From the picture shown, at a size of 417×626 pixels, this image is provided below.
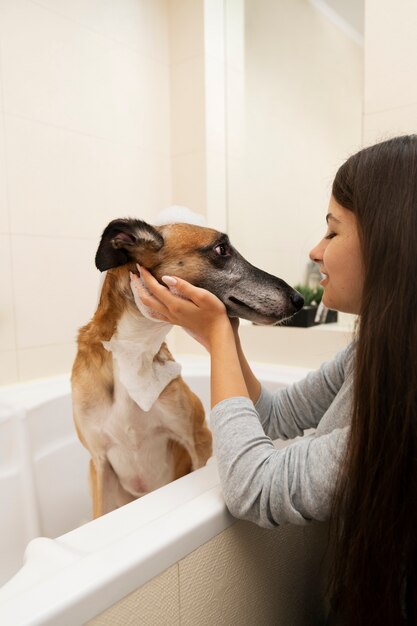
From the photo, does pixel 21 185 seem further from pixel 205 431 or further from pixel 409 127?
pixel 409 127

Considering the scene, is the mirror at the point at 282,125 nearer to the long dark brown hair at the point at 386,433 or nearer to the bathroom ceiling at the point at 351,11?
the bathroom ceiling at the point at 351,11

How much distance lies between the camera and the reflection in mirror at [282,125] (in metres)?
2.12

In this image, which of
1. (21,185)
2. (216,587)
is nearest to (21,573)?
(216,587)

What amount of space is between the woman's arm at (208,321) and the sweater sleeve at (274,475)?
7 centimetres

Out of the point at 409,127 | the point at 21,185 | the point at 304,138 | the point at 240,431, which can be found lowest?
the point at 240,431

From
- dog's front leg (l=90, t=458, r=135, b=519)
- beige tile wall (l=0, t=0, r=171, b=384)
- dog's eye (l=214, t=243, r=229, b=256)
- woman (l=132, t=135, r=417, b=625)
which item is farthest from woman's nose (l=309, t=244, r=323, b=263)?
beige tile wall (l=0, t=0, r=171, b=384)

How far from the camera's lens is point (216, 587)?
627 millimetres

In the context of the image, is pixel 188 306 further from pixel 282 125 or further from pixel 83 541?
pixel 282 125

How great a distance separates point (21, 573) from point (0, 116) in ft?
4.71

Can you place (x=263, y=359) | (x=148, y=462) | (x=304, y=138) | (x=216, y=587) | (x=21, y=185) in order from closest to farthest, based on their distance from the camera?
1. (x=216, y=587)
2. (x=148, y=462)
3. (x=21, y=185)
4. (x=263, y=359)
5. (x=304, y=138)

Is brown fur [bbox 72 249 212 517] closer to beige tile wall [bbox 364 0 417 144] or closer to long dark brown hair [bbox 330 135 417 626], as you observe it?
long dark brown hair [bbox 330 135 417 626]

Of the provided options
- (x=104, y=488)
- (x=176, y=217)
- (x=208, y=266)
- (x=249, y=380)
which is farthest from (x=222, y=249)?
(x=104, y=488)

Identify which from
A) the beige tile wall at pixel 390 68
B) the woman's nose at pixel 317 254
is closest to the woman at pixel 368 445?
the woman's nose at pixel 317 254

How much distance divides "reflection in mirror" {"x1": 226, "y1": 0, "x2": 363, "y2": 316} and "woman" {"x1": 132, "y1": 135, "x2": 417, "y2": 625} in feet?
4.95
